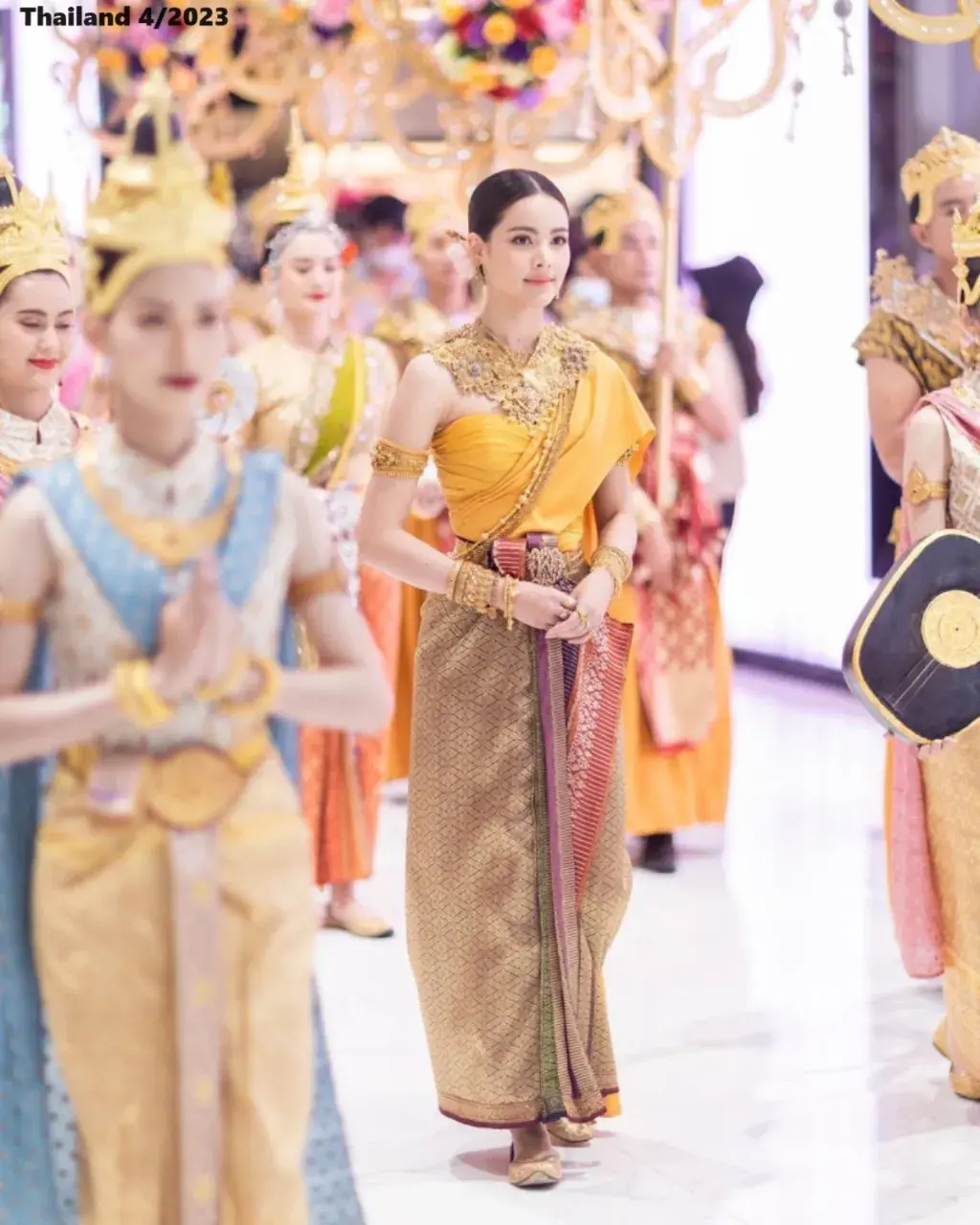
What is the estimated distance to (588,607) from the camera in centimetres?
367

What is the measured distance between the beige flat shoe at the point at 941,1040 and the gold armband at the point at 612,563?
4.64 ft

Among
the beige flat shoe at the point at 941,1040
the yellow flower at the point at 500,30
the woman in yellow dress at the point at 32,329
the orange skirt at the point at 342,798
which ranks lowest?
the beige flat shoe at the point at 941,1040

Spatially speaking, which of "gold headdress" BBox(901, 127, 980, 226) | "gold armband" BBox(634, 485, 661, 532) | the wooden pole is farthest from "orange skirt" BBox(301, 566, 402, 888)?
"gold headdress" BBox(901, 127, 980, 226)

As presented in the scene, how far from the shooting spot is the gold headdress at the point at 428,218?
7.14m

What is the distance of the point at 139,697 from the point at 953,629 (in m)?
1.90

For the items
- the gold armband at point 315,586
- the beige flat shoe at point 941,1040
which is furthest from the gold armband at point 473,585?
the beige flat shoe at point 941,1040

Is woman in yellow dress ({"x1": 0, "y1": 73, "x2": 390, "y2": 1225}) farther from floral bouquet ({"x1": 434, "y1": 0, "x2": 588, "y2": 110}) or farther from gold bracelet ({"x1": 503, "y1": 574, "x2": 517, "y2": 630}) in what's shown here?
floral bouquet ({"x1": 434, "y1": 0, "x2": 588, "y2": 110})

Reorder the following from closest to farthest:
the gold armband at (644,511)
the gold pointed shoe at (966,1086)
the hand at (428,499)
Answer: the gold pointed shoe at (966,1086) → the gold armband at (644,511) → the hand at (428,499)

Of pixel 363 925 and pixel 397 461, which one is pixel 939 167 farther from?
pixel 363 925

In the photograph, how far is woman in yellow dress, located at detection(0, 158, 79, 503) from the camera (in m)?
3.72

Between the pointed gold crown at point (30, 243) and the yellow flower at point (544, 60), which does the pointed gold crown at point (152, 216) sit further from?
the yellow flower at point (544, 60)

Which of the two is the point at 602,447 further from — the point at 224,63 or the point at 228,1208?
the point at 224,63

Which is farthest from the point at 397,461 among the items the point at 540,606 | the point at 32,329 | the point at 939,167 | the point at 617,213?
the point at 617,213

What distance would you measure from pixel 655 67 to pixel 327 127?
1.87 m
